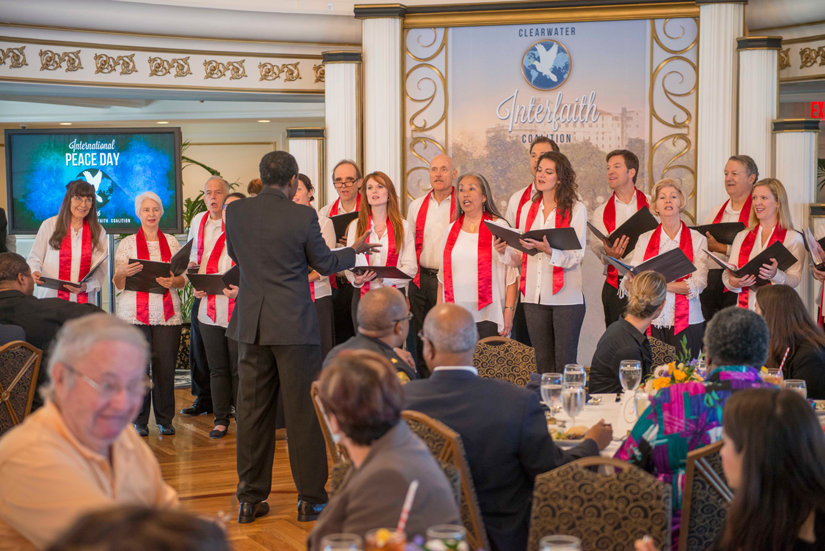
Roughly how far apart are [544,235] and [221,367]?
7.91 ft

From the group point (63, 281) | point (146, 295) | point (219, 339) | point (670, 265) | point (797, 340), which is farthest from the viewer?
point (219, 339)

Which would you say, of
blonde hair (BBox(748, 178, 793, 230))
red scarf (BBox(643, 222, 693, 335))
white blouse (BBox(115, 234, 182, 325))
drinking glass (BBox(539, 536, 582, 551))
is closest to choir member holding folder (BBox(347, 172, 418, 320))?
white blouse (BBox(115, 234, 182, 325))

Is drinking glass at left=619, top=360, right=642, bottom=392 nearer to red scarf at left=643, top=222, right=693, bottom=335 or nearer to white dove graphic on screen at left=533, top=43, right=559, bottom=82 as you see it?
red scarf at left=643, top=222, right=693, bottom=335

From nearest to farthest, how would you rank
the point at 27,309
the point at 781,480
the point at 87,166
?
the point at 781,480, the point at 27,309, the point at 87,166

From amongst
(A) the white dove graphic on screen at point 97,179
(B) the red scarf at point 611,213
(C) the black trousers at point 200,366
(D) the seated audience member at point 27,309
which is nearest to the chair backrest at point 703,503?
(D) the seated audience member at point 27,309

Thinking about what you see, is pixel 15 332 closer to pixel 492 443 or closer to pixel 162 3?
pixel 492 443

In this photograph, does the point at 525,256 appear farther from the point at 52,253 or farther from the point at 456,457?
the point at 456,457

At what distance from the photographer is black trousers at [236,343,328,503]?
4.48 metres

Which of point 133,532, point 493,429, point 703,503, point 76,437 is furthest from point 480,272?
point 133,532

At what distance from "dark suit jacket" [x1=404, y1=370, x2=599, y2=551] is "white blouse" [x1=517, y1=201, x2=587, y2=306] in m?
2.93

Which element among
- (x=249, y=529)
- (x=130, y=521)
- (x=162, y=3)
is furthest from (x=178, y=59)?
(x=130, y=521)

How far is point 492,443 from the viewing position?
9.14 ft

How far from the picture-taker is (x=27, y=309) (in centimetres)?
495

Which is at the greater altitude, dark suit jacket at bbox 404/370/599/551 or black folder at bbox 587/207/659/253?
black folder at bbox 587/207/659/253
